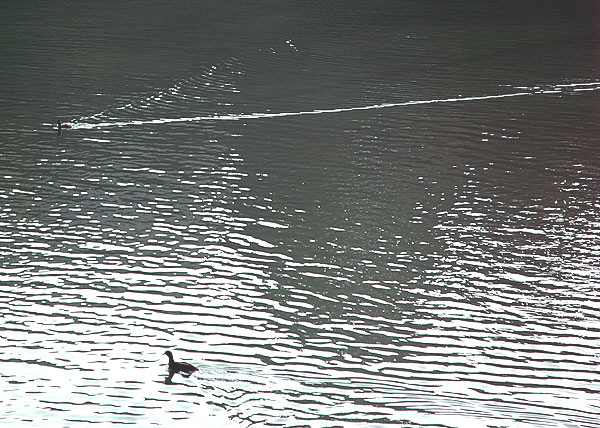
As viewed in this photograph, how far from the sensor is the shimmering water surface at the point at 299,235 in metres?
12.5

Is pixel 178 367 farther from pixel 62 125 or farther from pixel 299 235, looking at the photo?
pixel 62 125

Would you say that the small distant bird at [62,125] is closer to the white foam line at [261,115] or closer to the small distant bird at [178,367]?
the white foam line at [261,115]

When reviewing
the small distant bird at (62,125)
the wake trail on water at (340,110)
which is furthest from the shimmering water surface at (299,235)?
the small distant bird at (62,125)

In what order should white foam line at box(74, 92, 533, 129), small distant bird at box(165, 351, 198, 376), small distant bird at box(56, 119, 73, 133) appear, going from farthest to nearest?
white foam line at box(74, 92, 533, 129) < small distant bird at box(56, 119, 73, 133) < small distant bird at box(165, 351, 198, 376)

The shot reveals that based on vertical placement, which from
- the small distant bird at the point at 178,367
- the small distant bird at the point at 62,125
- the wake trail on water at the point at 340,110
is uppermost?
the wake trail on water at the point at 340,110

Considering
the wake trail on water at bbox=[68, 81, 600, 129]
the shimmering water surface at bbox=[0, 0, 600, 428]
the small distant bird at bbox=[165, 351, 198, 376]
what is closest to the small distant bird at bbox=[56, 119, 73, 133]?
the wake trail on water at bbox=[68, 81, 600, 129]

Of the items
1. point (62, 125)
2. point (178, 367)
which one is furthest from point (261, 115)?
point (178, 367)

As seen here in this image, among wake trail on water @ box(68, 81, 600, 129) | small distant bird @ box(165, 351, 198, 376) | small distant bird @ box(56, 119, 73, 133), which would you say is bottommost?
small distant bird @ box(165, 351, 198, 376)

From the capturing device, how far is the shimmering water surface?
12.5m

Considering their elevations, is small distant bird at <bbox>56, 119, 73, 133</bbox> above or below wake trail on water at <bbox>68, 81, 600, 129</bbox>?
below

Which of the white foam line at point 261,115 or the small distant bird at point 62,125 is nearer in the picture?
the small distant bird at point 62,125

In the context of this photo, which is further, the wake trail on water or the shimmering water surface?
the wake trail on water

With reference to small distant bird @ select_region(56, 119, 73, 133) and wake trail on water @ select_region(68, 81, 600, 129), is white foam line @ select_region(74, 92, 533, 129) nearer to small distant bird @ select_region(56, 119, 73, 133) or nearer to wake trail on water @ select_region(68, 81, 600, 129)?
wake trail on water @ select_region(68, 81, 600, 129)

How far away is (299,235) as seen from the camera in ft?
59.4
